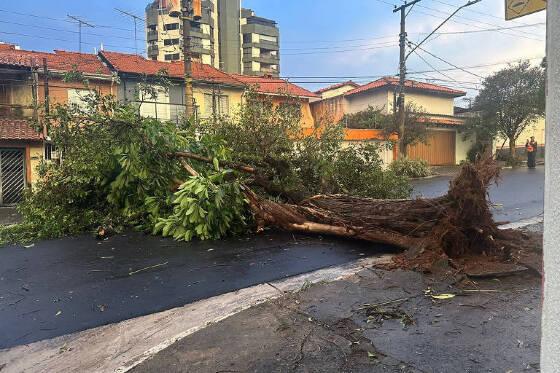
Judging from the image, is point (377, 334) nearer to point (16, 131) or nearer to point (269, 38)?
point (16, 131)

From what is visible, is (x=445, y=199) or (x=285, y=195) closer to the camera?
(x=445, y=199)

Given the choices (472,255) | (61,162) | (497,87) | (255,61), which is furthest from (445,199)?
(255,61)

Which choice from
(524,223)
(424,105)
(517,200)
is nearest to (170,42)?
(424,105)

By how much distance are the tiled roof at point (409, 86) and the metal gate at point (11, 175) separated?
23650mm

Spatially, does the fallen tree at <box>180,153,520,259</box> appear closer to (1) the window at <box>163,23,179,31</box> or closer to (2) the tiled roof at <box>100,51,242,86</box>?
(2) the tiled roof at <box>100,51,242,86</box>

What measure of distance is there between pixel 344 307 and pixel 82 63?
24763 millimetres

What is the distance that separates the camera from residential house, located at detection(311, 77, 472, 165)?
1094 inches

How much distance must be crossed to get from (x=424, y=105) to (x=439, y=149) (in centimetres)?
517

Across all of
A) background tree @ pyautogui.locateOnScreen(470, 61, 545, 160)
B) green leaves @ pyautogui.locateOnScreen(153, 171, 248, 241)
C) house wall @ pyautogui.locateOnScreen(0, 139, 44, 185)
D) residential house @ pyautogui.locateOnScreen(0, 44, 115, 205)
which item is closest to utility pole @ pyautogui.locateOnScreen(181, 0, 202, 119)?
residential house @ pyautogui.locateOnScreen(0, 44, 115, 205)

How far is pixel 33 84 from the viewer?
18.8m

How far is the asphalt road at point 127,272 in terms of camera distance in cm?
389

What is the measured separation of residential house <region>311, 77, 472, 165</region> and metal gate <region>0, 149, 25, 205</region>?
16.2 meters

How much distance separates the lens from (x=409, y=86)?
30922mm

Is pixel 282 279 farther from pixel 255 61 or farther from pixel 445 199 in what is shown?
pixel 255 61
